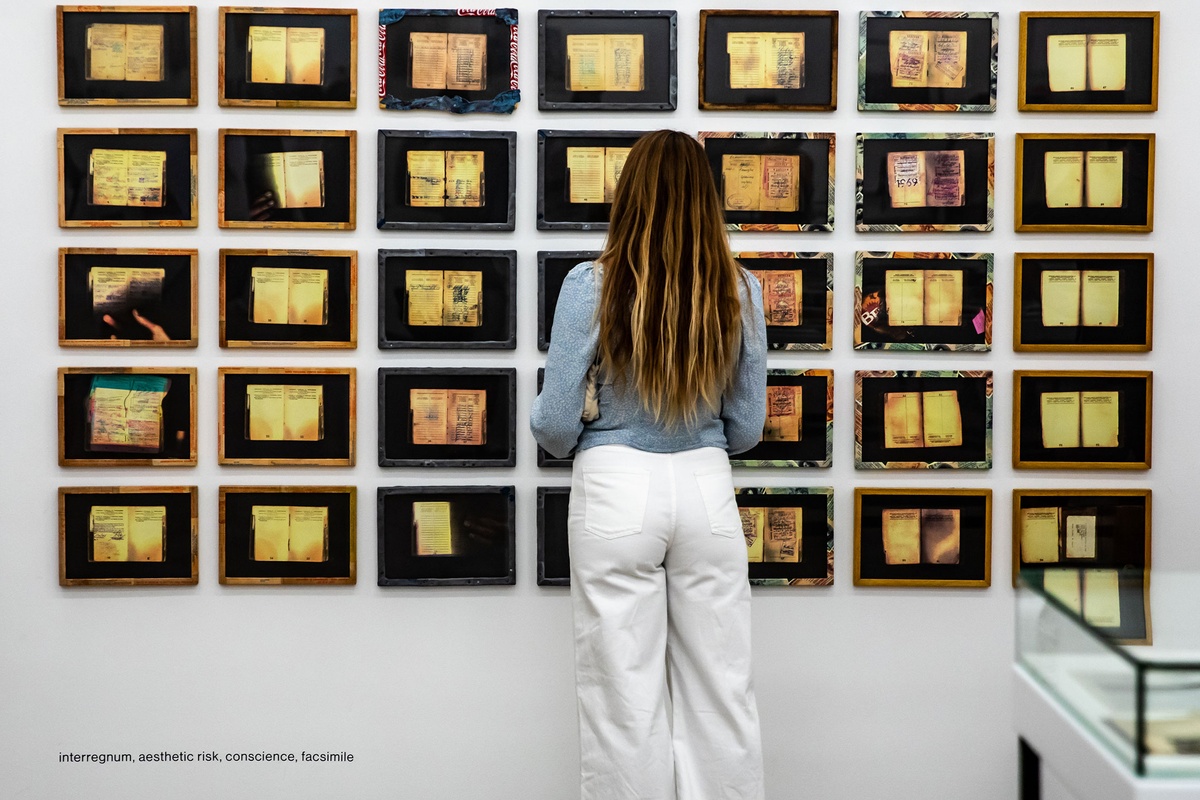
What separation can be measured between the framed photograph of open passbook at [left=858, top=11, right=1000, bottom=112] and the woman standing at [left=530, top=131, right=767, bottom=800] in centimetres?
71

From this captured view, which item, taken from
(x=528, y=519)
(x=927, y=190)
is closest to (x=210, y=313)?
(x=528, y=519)

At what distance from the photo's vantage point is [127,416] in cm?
230

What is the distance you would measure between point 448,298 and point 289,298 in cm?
37

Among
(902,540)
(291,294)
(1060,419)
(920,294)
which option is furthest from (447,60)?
A: (1060,419)

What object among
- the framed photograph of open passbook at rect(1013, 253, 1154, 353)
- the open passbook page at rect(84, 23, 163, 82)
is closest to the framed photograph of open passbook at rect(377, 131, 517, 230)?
the open passbook page at rect(84, 23, 163, 82)

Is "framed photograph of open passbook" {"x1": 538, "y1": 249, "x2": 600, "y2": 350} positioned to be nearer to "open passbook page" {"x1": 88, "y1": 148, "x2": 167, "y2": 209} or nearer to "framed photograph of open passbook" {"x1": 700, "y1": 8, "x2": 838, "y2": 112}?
"framed photograph of open passbook" {"x1": 700, "y1": 8, "x2": 838, "y2": 112}

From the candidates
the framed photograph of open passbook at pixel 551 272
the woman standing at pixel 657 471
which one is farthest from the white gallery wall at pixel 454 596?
the woman standing at pixel 657 471

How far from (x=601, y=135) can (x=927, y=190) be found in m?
0.76

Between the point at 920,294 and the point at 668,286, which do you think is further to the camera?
the point at 920,294

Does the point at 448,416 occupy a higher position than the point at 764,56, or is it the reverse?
the point at 764,56

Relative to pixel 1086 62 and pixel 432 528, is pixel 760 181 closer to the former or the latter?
pixel 1086 62

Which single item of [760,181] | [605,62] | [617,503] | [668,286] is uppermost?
[605,62]

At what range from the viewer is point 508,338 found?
7.50ft

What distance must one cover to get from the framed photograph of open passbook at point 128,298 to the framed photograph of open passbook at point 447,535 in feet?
2.08
